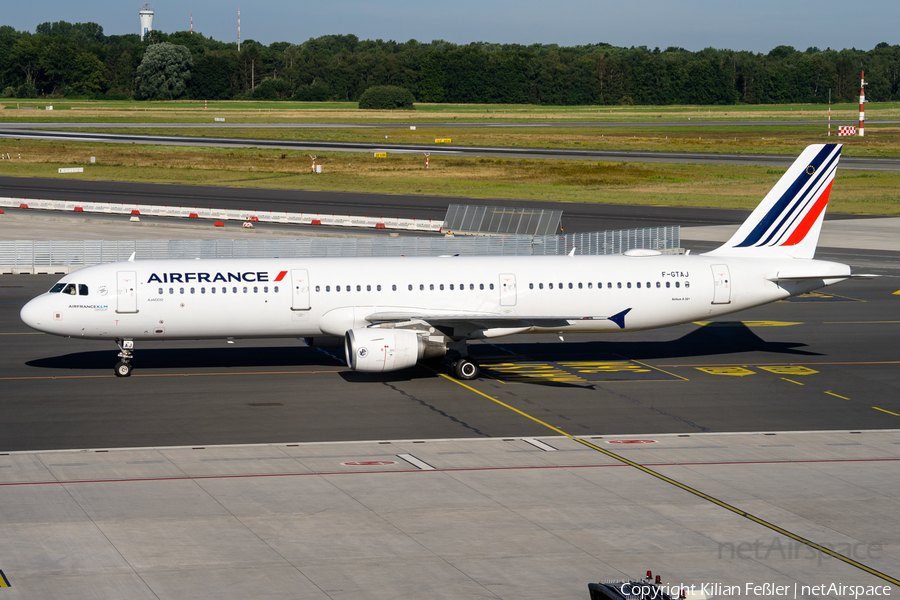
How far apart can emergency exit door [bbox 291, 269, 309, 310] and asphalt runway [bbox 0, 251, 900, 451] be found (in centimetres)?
287

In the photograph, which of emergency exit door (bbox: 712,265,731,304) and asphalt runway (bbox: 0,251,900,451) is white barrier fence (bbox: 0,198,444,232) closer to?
asphalt runway (bbox: 0,251,900,451)

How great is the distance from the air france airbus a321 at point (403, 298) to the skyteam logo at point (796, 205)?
991mm

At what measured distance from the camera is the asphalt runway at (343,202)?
8419 centimetres

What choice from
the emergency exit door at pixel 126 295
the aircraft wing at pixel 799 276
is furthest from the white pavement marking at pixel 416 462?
the aircraft wing at pixel 799 276

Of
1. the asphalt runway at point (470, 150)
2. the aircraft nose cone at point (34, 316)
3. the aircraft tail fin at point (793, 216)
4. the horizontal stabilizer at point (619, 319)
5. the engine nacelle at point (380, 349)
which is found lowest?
the engine nacelle at point (380, 349)

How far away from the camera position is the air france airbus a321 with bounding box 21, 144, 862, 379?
3619 cm

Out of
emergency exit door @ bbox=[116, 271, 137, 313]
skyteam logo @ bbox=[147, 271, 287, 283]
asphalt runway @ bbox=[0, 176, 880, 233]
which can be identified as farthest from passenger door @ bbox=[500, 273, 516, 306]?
asphalt runway @ bbox=[0, 176, 880, 233]

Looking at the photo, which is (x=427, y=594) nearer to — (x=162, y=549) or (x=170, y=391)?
(x=162, y=549)

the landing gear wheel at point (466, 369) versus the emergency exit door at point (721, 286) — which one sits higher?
the emergency exit door at point (721, 286)

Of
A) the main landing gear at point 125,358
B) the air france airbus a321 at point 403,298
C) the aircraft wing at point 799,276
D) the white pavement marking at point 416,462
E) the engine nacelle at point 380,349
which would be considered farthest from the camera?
the aircraft wing at point 799,276

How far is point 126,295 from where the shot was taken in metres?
36.2

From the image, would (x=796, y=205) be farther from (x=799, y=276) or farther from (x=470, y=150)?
(x=470, y=150)

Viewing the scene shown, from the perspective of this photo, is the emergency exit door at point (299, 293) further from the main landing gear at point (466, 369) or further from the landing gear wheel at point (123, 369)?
the landing gear wheel at point (123, 369)

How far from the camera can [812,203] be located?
4116 centimetres
